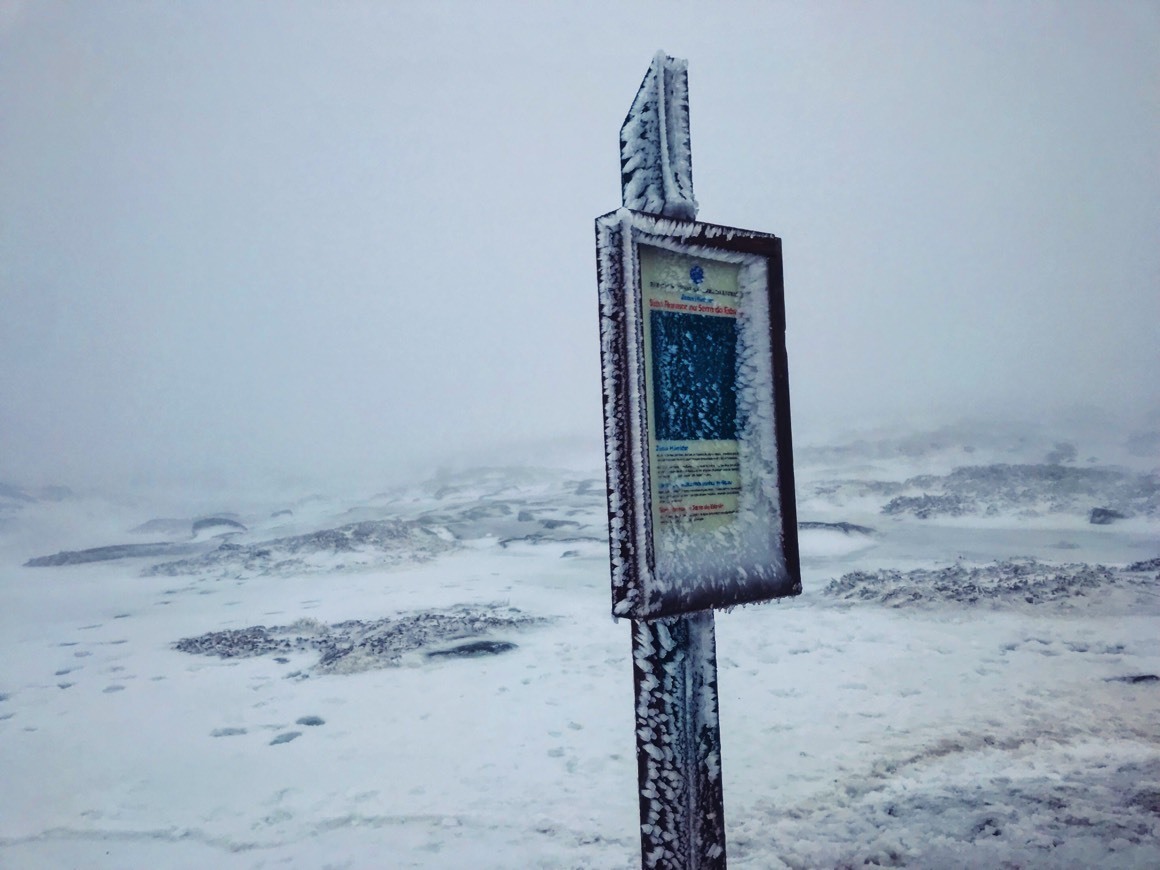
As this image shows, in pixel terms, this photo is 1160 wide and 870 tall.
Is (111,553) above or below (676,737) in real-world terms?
below

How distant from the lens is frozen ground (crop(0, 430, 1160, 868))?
220 centimetres

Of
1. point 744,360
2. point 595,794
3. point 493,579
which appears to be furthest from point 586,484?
point 744,360

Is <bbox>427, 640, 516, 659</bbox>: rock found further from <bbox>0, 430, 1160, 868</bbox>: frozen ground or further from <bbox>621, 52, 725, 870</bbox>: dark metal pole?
<bbox>621, 52, 725, 870</bbox>: dark metal pole

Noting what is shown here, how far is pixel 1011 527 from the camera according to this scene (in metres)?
6.52

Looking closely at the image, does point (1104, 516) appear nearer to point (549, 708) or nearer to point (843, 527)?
point (843, 527)

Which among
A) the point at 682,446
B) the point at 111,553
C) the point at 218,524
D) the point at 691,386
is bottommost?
the point at 111,553

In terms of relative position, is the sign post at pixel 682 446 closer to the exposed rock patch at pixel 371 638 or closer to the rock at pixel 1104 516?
the exposed rock patch at pixel 371 638

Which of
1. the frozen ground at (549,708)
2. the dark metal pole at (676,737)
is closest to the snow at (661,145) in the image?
the dark metal pole at (676,737)

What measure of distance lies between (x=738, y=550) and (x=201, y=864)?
1.97 metres

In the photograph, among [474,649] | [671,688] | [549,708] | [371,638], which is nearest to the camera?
[671,688]

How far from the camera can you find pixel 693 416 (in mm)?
1271

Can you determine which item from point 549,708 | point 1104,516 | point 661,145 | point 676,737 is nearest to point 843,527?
point 1104,516

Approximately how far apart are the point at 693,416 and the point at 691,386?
0.05 metres

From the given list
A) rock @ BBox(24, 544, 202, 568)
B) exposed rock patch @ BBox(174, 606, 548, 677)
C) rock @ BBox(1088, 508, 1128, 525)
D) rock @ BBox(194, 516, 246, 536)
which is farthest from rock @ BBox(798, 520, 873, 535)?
rock @ BBox(24, 544, 202, 568)
